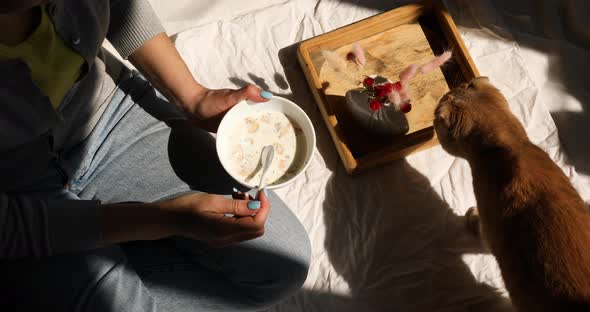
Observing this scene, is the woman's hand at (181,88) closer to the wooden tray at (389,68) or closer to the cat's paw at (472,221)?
the wooden tray at (389,68)

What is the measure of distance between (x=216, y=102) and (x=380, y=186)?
0.51 metres

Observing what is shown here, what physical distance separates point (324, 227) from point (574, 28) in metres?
0.92

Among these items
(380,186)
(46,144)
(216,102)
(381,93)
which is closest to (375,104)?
(381,93)

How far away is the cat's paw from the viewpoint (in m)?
1.21

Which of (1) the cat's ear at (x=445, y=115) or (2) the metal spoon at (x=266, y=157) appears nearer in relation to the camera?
(2) the metal spoon at (x=266, y=157)

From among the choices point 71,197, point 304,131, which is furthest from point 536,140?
point 71,197

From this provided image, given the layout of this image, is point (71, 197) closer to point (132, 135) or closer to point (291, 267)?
point (132, 135)

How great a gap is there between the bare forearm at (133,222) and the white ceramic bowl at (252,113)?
0.16 meters

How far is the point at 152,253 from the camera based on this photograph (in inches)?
36.4

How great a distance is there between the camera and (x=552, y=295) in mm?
886

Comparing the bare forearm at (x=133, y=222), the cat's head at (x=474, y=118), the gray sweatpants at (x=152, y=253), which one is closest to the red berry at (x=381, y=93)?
the cat's head at (x=474, y=118)

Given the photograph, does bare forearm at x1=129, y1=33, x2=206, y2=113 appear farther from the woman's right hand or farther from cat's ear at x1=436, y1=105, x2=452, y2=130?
cat's ear at x1=436, y1=105, x2=452, y2=130

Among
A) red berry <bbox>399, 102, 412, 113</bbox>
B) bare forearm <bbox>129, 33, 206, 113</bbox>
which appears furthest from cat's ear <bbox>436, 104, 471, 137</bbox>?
bare forearm <bbox>129, 33, 206, 113</bbox>

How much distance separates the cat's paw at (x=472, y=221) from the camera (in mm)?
1214
